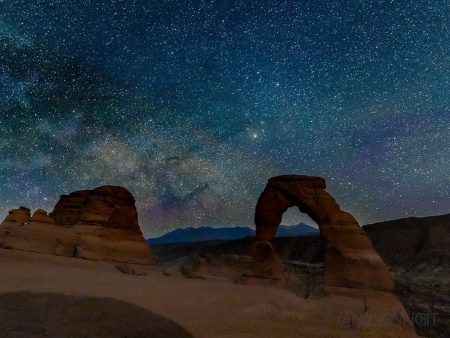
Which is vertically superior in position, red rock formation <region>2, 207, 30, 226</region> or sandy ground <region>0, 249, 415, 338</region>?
red rock formation <region>2, 207, 30, 226</region>

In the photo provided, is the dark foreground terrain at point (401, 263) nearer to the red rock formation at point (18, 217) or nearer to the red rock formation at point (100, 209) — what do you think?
the red rock formation at point (100, 209)

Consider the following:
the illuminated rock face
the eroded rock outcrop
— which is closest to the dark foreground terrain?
the illuminated rock face

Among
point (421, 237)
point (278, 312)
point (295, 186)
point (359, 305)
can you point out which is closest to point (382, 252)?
point (421, 237)

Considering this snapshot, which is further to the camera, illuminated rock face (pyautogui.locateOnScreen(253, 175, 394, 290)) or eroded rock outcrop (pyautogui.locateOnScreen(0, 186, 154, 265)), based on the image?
eroded rock outcrop (pyautogui.locateOnScreen(0, 186, 154, 265))

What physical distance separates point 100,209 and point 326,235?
15.2 metres

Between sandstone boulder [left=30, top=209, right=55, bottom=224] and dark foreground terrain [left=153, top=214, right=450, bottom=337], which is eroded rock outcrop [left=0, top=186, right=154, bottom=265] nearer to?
sandstone boulder [left=30, top=209, right=55, bottom=224]

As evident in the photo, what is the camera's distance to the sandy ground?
916 cm

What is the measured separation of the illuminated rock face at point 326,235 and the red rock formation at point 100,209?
994 centimetres

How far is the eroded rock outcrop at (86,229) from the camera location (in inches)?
784

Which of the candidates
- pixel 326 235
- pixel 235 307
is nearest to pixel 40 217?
pixel 235 307

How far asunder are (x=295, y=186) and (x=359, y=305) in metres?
7.28

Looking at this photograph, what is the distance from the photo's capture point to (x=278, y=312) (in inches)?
448

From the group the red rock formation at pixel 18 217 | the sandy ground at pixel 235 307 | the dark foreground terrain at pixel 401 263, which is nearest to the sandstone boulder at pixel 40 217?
the red rock formation at pixel 18 217

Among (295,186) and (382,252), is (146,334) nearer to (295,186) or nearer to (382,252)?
(295,186)
